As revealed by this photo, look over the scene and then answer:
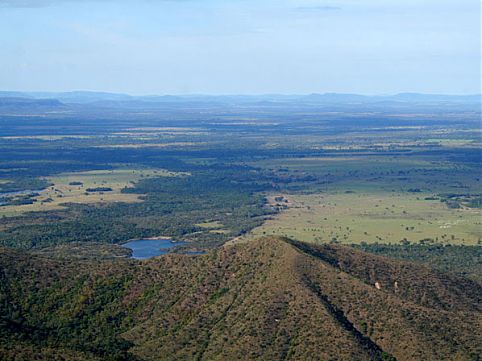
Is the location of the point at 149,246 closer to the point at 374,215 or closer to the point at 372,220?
the point at 372,220

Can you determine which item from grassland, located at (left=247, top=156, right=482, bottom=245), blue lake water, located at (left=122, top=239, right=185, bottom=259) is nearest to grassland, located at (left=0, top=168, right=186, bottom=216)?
grassland, located at (left=247, top=156, right=482, bottom=245)

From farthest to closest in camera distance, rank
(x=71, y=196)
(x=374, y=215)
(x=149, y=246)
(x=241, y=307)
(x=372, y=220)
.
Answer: (x=71, y=196), (x=374, y=215), (x=372, y=220), (x=149, y=246), (x=241, y=307)

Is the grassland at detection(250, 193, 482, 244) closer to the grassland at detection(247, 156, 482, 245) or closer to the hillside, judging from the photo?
the grassland at detection(247, 156, 482, 245)

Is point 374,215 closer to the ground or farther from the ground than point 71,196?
farther from the ground

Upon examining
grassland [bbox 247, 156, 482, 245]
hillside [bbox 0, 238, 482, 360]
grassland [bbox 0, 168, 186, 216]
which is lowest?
grassland [bbox 0, 168, 186, 216]

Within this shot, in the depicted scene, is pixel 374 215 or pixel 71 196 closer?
pixel 374 215

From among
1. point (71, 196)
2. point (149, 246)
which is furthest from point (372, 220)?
point (71, 196)

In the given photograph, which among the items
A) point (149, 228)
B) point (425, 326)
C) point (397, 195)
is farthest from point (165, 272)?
point (397, 195)
